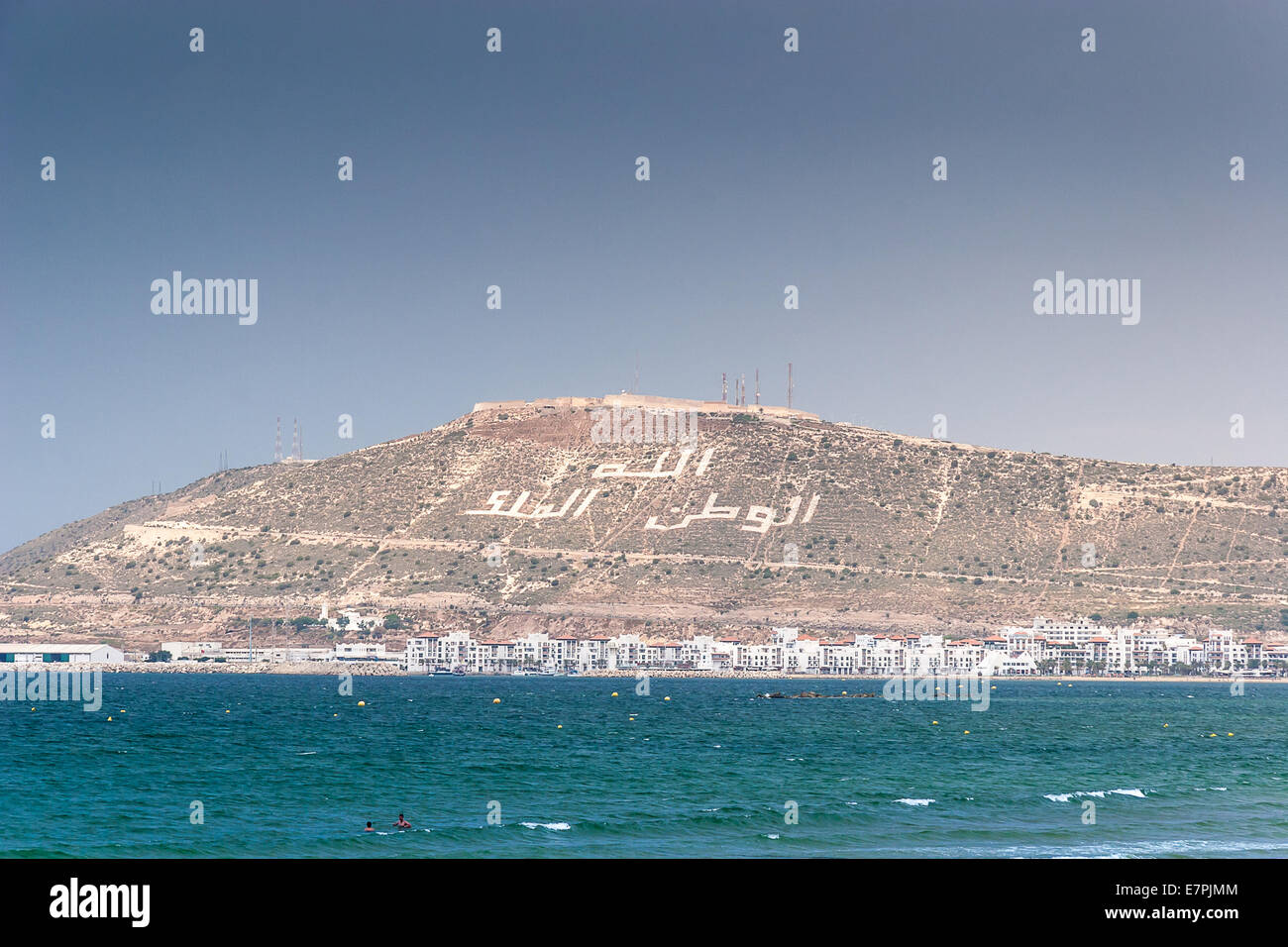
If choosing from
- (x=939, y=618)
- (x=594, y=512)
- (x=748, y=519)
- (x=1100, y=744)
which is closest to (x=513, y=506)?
(x=594, y=512)

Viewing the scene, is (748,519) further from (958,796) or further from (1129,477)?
(958,796)

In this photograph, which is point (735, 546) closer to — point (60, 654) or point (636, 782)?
point (60, 654)

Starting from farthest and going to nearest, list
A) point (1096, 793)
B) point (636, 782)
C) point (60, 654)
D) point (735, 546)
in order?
point (735, 546)
point (60, 654)
point (636, 782)
point (1096, 793)

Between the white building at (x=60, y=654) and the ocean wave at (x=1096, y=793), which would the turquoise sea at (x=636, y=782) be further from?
the white building at (x=60, y=654)

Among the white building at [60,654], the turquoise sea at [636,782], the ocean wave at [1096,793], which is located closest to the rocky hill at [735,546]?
the white building at [60,654]

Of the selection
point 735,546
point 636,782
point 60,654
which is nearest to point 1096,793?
point 636,782

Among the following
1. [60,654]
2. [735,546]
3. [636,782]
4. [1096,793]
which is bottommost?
[60,654]
